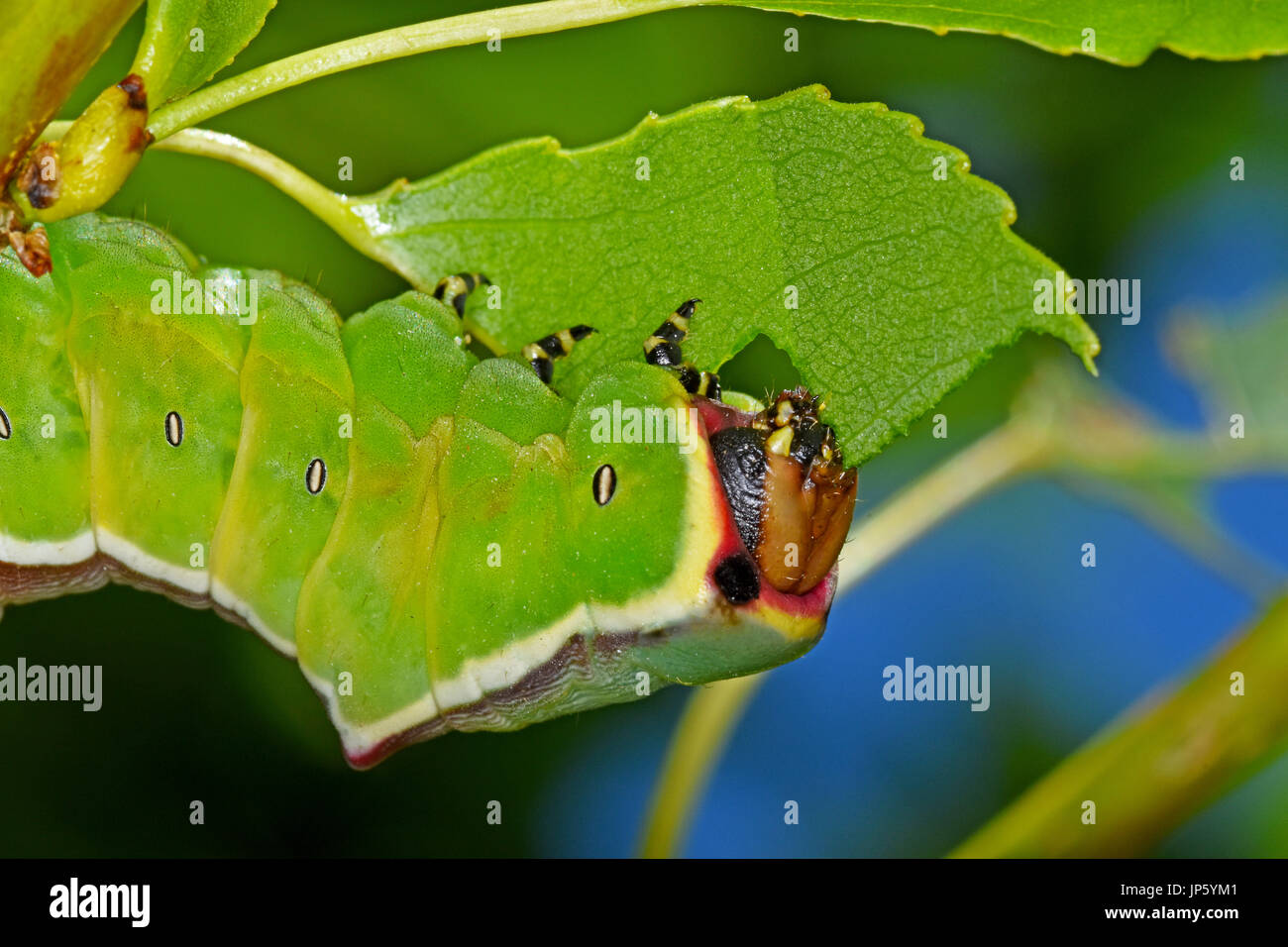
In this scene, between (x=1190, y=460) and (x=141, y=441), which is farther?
(x=1190, y=460)

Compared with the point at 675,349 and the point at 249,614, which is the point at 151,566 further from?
the point at 675,349

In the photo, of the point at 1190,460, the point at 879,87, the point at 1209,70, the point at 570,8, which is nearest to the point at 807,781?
the point at 1190,460

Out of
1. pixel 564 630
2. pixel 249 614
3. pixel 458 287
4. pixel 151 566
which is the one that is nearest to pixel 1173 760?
pixel 564 630

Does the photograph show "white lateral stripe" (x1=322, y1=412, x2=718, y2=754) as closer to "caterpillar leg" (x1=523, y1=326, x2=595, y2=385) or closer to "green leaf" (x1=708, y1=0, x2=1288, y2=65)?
"caterpillar leg" (x1=523, y1=326, x2=595, y2=385)

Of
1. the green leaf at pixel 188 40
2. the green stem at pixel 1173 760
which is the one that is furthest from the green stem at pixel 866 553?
the green leaf at pixel 188 40

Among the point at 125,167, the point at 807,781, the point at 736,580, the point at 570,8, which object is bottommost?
the point at 807,781

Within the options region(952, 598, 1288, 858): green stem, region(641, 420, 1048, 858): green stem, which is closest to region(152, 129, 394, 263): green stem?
region(641, 420, 1048, 858): green stem

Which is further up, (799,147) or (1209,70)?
(1209,70)

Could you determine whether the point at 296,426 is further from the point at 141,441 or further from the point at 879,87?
the point at 879,87
